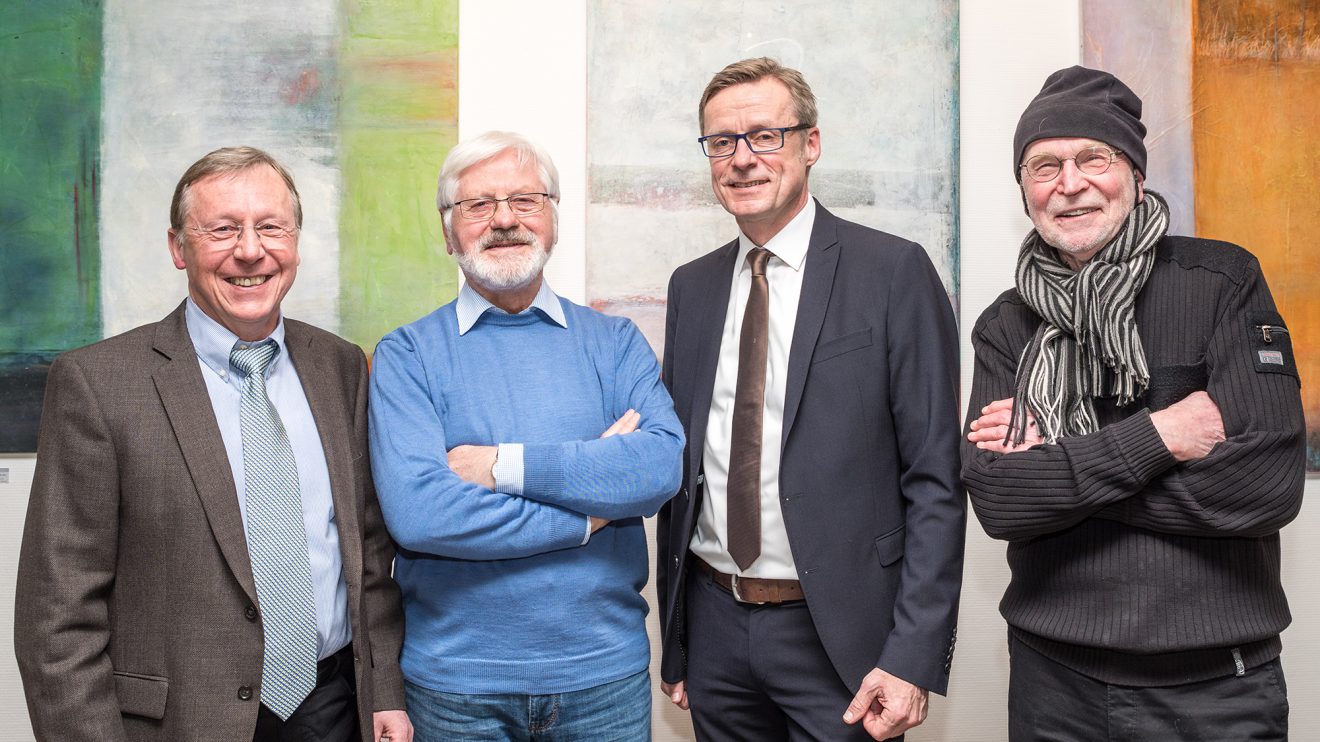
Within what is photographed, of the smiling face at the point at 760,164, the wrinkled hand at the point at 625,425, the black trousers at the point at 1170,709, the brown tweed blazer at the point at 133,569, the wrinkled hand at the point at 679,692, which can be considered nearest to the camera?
the brown tweed blazer at the point at 133,569

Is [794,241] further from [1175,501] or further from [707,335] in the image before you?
[1175,501]

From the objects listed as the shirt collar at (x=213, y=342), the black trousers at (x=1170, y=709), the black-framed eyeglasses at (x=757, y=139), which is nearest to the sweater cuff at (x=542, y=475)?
the shirt collar at (x=213, y=342)

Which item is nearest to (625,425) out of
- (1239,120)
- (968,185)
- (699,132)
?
(699,132)

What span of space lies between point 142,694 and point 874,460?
1462mm

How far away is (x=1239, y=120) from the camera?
296cm

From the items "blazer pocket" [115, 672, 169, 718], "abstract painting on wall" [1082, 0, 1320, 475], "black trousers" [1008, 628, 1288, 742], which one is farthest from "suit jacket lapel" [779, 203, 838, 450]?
"abstract painting on wall" [1082, 0, 1320, 475]

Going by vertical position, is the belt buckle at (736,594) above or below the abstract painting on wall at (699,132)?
below

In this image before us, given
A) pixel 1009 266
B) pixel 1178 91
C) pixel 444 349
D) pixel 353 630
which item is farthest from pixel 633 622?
A: pixel 1178 91

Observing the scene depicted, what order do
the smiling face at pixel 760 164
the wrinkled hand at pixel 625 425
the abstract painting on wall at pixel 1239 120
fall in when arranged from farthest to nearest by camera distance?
the abstract painting on wall at pixel 1239 120 < the smiling face at pixel 760 164 < the wrinkled hand at pixel 625 425

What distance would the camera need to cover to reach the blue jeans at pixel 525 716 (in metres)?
1.81

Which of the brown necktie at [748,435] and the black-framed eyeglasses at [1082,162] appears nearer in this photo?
the black-framed eyeglasses at [1082,162]

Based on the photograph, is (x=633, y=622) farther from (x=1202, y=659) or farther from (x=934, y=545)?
(x=1202, y=659)

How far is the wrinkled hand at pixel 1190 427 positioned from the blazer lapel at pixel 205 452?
167 cm

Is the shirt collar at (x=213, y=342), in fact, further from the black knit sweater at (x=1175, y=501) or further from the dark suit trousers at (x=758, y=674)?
the black knit sweater at (x=1175, y=501)
